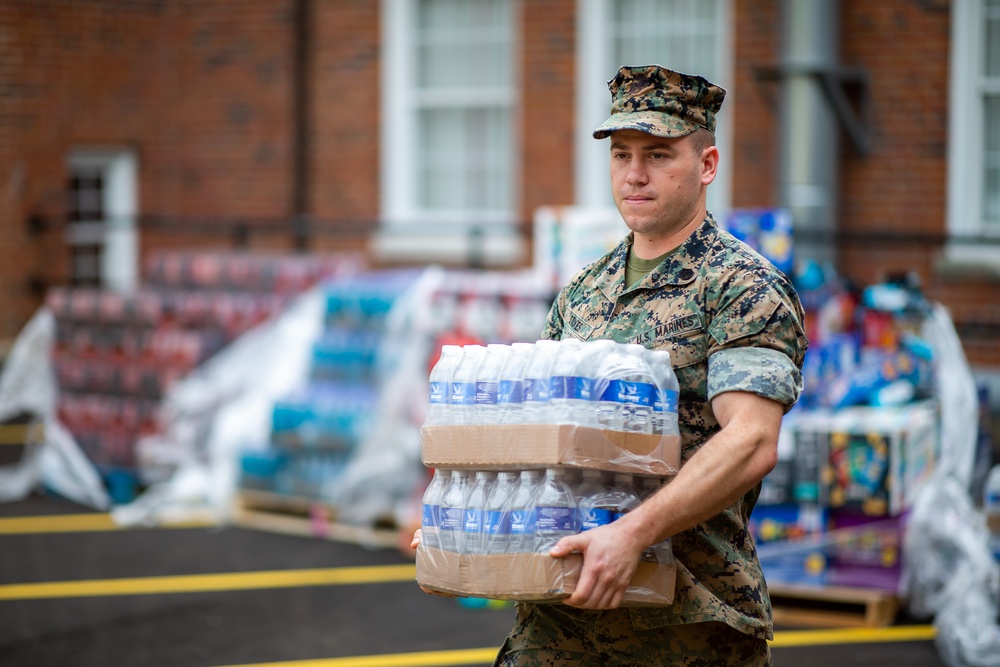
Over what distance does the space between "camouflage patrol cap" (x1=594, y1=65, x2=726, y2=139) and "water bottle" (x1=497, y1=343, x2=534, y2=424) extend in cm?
56

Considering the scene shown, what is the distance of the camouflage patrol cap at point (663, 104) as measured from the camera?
298 cm

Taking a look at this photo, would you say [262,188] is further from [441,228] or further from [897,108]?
[897,108]

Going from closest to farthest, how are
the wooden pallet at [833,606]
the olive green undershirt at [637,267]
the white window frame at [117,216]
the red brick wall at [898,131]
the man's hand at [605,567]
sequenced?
the man's hand at [605,567] → the olive green undershirt at [637,267] → the wooden pallet at [833,606] → the red brick wall at [898,131] → the white window frame at [117,216]

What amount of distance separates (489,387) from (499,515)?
299 mm

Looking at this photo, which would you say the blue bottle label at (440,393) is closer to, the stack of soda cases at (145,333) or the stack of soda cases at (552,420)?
the stack of soda cases at (552,420)

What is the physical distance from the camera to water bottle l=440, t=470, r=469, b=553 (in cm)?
296

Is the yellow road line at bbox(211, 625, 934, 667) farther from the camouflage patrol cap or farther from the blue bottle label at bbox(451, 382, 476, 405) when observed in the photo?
the camouflage patrol cap

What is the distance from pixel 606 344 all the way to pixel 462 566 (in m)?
0.60

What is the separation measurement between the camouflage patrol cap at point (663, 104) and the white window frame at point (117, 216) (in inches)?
457

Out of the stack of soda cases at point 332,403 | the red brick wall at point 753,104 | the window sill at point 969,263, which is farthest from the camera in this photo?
the red brick wall at point 753,104

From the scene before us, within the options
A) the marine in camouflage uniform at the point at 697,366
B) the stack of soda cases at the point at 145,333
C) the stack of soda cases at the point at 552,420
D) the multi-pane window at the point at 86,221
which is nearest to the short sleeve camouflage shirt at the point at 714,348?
the marine in camouflage uniform at the point at 697,366

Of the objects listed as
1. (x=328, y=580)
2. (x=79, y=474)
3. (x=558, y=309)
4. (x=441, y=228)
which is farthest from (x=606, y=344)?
(x=441, y=228)

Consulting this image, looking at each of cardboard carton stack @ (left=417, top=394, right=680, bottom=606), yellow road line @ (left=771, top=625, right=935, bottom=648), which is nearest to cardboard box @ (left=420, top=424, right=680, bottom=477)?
cardboard carton stack @ (left=417, top=394, right=680, bottom=606)

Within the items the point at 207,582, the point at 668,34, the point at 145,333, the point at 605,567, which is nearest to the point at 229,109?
→ the point at 145,333
